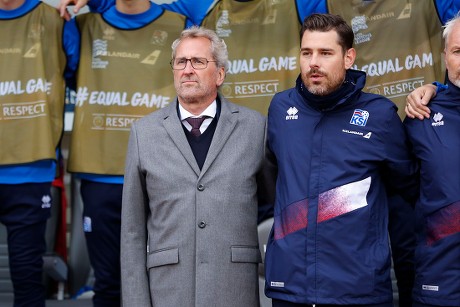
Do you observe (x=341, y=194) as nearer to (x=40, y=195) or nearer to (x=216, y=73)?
(x=216, y=73)

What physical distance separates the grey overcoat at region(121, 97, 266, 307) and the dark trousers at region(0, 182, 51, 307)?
113 centimetres

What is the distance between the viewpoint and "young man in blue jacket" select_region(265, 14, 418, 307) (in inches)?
136

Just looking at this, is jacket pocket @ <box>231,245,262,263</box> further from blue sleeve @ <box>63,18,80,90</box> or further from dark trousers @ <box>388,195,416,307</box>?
blue sleeve @ <box>63,18,80,90</box>

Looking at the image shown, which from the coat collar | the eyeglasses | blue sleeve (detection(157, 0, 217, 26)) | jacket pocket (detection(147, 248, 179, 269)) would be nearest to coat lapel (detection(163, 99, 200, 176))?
the coat collar

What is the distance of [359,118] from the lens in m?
3.61

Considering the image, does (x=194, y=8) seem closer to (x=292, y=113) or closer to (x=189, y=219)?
(x=292, y=113)

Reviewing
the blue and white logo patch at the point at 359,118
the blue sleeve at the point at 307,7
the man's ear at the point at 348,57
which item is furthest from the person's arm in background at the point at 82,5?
the blue and white logo patch at the point at 359,118

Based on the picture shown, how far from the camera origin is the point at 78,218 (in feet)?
19.8

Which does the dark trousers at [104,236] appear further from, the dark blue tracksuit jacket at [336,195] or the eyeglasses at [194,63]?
the dark blue tracksuit jacket at [336,195]

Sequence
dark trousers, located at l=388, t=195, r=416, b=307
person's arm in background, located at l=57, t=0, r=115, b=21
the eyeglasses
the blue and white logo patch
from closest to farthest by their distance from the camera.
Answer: the blue and white logo patch
the eyeglasses
dark trousers, located at l=388, t=195, r=416, b=307
person's arm in background, located at l=57, t=0, r=115, b=21

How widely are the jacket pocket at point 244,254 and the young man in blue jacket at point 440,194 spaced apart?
0.67m

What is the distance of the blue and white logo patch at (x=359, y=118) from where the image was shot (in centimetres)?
359

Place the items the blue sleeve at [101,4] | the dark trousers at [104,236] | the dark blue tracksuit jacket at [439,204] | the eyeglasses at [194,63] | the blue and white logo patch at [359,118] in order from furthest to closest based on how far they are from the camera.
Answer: the blue sleeve at [101,4]
the dark trousers at [104,236]
the eyeglasses at [194,63]
the blue and white logo patch at [359,118]
the dark blue tracksuit jacket at [439,204]

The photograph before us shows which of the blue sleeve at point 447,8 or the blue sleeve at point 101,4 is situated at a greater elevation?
the blue sleeve at point 101,4
